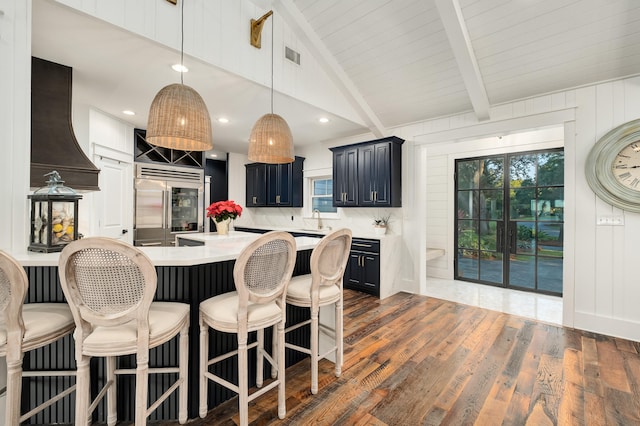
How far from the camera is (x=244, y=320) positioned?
1645 millimetres

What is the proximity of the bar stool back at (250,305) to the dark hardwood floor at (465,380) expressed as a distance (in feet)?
1.09

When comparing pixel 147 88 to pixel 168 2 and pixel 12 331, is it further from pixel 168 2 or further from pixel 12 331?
pixel 12 331

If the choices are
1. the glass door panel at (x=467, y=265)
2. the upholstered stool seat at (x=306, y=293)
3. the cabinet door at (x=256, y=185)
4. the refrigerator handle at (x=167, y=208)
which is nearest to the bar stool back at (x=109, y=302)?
the upholstered stool seat at (x=306, y=293)

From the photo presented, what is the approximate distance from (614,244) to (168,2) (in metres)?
4.77

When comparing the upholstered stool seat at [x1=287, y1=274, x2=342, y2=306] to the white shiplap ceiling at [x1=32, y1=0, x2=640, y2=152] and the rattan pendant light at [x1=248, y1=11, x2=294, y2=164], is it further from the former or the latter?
the white shiplap ceiling at [x1=32, y1=0, x2=640, y2=152]

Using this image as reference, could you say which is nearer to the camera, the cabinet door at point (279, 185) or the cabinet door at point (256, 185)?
the cabinet door at point (279, 185)

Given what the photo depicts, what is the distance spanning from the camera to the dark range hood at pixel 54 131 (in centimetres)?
242

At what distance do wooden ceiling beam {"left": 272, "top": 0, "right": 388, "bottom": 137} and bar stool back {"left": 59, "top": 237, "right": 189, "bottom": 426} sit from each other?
2.95 metres

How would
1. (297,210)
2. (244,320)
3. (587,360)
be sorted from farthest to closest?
(297,210) → (587,360) → (244,320)

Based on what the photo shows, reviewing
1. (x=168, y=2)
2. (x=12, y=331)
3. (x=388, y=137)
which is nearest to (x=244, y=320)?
(x=12, y=331)

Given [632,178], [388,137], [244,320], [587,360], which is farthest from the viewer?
[388,137]

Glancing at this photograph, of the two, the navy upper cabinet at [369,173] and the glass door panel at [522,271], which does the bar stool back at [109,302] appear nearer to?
the navy upper cabinet at [369,173]

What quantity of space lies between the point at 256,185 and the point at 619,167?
5.67 m

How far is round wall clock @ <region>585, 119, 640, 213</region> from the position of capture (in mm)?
2904
